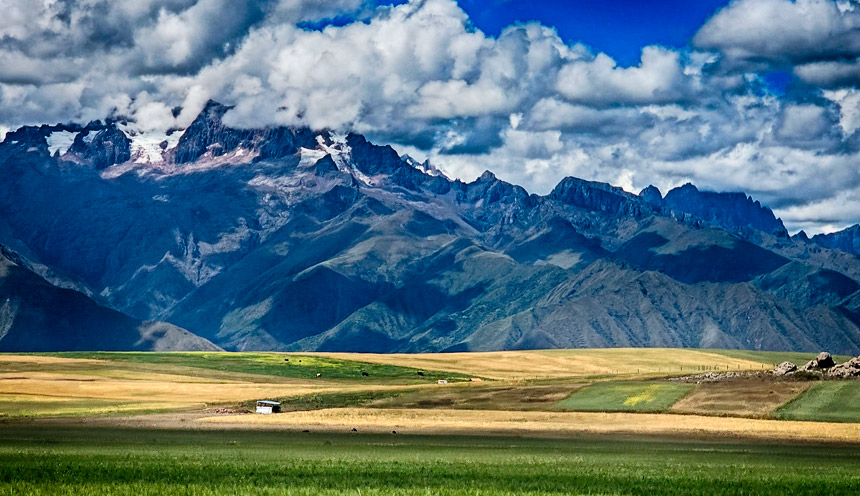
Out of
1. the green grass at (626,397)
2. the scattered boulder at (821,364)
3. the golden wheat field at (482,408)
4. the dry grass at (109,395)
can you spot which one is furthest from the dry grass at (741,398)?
the dry grass at (109,395)

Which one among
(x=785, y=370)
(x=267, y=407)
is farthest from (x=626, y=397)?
(x=267, y=407)

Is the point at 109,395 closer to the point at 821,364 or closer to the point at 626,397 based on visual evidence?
the point at 626,397

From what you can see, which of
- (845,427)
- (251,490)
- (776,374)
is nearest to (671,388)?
(776,374)

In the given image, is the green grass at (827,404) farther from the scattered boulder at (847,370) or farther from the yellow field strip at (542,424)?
the scattered boulder at (847,370)

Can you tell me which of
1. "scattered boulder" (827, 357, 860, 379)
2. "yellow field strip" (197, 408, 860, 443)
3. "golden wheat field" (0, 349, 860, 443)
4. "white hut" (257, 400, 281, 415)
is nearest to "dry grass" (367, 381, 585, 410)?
"golden wheat field" (0, 349, 860, 443)

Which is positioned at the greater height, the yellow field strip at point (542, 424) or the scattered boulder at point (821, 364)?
the scattered boulder at point (821, 364)

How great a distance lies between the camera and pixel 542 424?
123 meters

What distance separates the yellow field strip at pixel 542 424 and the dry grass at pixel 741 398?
6462 millimetres

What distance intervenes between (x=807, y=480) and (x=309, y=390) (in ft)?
431

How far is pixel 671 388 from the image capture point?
156 meters

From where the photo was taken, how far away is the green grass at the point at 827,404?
409 feet

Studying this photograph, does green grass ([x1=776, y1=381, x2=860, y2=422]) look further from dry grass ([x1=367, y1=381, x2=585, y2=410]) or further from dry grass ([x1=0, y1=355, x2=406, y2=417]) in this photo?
Result: dry grass ([x1=0, y1=355, x2=406, y2=417])

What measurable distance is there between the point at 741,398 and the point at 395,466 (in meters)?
80.1

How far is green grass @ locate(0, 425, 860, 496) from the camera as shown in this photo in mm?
59375
